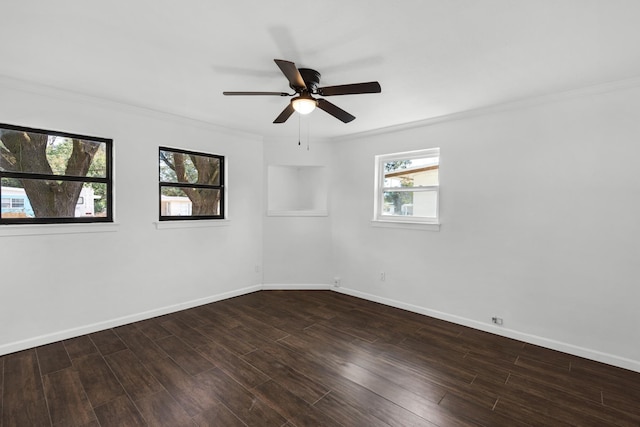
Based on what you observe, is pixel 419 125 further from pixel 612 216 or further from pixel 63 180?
pixel 63 180

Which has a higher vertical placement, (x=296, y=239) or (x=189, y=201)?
(x=189, y=201)

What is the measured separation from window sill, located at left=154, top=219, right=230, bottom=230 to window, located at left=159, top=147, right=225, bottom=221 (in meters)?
0.11

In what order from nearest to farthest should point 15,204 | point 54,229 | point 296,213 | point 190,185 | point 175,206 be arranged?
point 15,204, point 54,229, point 175,206, point 190,185, point 296,213

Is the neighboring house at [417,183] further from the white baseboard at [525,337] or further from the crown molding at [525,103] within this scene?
the white baseboard at [525,337]

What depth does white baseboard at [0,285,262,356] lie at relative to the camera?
8.98 ft

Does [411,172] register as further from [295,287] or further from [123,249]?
[123,249]

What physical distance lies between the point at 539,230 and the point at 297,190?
12.0 feet

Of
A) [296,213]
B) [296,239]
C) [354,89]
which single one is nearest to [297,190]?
[296,213]

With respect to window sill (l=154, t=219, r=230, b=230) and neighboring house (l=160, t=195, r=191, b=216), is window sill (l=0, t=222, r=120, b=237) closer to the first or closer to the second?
window sill (l=154, t=219, r=230, b=230)

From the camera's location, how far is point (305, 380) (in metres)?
2.35

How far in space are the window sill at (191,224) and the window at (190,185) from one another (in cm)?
11

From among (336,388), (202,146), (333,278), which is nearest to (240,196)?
(202,146)

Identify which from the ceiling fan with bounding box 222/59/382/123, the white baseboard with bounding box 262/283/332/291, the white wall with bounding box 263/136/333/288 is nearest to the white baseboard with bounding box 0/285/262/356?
the white baseboard with bounding box 262/283/332/291

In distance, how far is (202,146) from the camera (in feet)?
13.3
